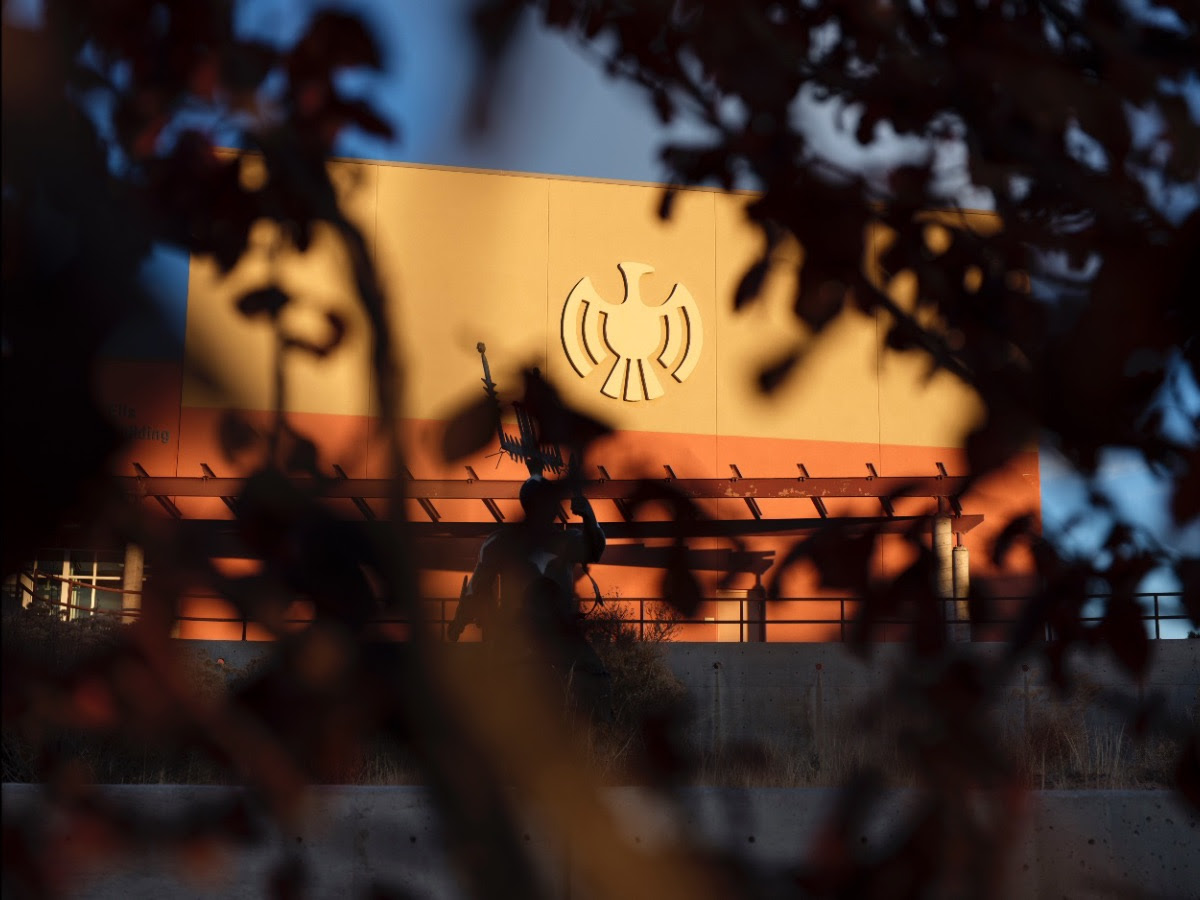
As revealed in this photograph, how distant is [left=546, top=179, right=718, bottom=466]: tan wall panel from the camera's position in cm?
2256

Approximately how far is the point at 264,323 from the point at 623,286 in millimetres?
21777

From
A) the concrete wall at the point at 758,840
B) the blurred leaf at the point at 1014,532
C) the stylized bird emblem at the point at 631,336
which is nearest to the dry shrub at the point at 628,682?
the concrete wall at the point at 758,840

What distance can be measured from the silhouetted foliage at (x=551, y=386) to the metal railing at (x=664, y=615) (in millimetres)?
44

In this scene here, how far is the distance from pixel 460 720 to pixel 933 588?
1078mm

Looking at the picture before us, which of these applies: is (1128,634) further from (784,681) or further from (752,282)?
(784,681)

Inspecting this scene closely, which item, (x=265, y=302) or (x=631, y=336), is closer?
(x=265, y=302)

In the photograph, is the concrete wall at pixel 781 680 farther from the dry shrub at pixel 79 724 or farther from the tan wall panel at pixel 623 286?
the tan wall panel at pixel 623 286

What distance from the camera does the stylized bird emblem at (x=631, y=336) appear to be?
22.5 metres

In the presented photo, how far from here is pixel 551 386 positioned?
173 cm

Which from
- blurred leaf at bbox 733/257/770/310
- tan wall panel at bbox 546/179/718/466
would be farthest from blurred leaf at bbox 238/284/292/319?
tan wall panel at bbox 546/179/718/466

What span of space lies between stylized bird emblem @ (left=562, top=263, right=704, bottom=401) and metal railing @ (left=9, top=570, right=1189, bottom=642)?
4.45 metres

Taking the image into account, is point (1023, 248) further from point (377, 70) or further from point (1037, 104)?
point (377, 70)

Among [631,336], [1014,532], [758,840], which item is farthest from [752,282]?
[631,336]

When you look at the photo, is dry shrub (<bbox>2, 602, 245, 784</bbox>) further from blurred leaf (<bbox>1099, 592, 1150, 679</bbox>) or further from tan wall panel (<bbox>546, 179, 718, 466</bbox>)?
tan wall panel (<bbox>546, 179, 718, 466</bbox>)
